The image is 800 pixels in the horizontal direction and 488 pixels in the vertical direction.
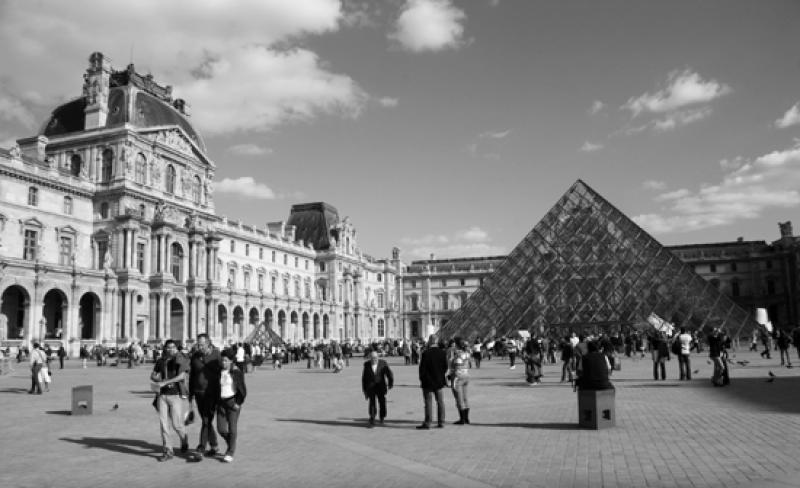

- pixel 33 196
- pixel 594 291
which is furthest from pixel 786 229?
pixel 33 196

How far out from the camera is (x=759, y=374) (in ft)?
63.1

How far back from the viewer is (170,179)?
50188mm

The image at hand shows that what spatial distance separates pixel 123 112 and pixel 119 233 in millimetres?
9347

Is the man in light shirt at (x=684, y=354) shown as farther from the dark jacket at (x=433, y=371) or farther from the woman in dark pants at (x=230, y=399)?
the woman in dark pants at (x=230, y=399)

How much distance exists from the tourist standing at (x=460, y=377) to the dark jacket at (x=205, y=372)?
3.96 m

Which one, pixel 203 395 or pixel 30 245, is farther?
pixel 30 245

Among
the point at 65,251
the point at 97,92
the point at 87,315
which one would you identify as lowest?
the point at 87,315

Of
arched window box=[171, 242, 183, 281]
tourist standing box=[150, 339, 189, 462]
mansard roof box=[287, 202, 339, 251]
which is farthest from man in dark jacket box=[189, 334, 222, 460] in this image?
mansard roof box=[287, 202, 339, 251]

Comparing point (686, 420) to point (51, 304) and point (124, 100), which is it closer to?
point (51, 304)

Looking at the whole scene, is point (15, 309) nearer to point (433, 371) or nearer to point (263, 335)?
point (263, 335)

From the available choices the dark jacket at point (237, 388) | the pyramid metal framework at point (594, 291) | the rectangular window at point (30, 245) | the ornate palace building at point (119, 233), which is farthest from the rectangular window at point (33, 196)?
the dark jacket at point (237, 388)

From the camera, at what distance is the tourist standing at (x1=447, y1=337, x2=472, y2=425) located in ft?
34.5

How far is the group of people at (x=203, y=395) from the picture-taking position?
8125 mm

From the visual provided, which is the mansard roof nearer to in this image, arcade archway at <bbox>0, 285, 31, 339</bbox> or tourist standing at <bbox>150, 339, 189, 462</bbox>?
arcade archway at <bbox>0, 285, 31, 339</bbox>
